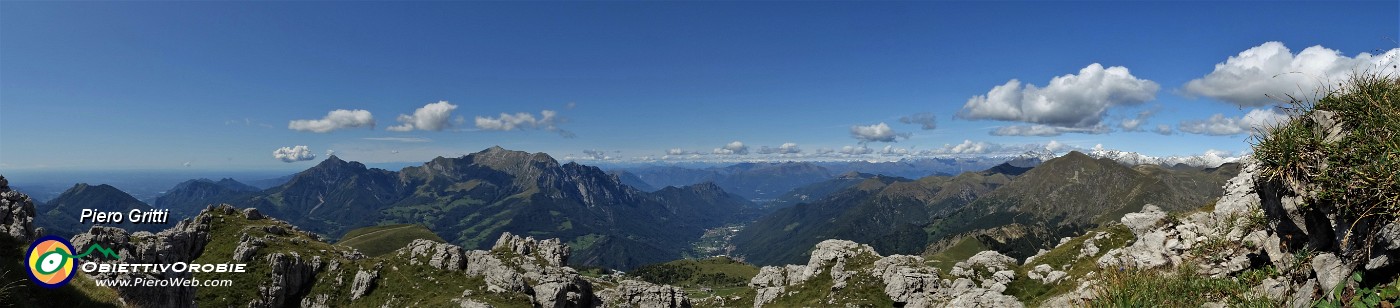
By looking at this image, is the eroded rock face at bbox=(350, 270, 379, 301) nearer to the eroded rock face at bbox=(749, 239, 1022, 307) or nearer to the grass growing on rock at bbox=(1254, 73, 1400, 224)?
the eroded rock face at bbox=(749, 239, 1022, 307)

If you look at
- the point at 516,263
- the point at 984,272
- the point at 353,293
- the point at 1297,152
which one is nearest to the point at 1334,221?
the point at 1297,152

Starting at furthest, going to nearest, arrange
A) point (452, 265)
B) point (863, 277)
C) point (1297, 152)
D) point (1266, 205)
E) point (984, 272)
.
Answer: point (452, 265) → point (863, 277) → point (984, 272) → point (1266, 205) → point (1297, 152)

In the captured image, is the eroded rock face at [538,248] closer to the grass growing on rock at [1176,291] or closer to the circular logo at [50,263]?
the circular logo at [50,263]

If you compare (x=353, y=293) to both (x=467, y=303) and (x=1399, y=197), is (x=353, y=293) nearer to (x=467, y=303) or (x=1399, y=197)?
(x=467, y=303)

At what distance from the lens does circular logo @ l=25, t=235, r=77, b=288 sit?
18.5 meters

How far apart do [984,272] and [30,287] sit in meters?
77.5

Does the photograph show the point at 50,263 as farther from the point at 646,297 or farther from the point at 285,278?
the point at 285,278

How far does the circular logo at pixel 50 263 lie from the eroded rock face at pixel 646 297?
2897 inches

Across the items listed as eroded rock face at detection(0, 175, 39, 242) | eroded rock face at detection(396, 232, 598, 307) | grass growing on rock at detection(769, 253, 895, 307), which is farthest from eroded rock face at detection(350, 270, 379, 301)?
grass growing on rock at detection(769, 253, 895, 307)

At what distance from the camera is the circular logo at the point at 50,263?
18453 millimetres

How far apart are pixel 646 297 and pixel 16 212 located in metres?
72.7

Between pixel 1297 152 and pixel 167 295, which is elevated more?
pixel 1297 152

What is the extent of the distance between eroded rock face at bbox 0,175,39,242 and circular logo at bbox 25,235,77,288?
25796mm

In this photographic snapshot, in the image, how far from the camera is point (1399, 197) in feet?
24.5
